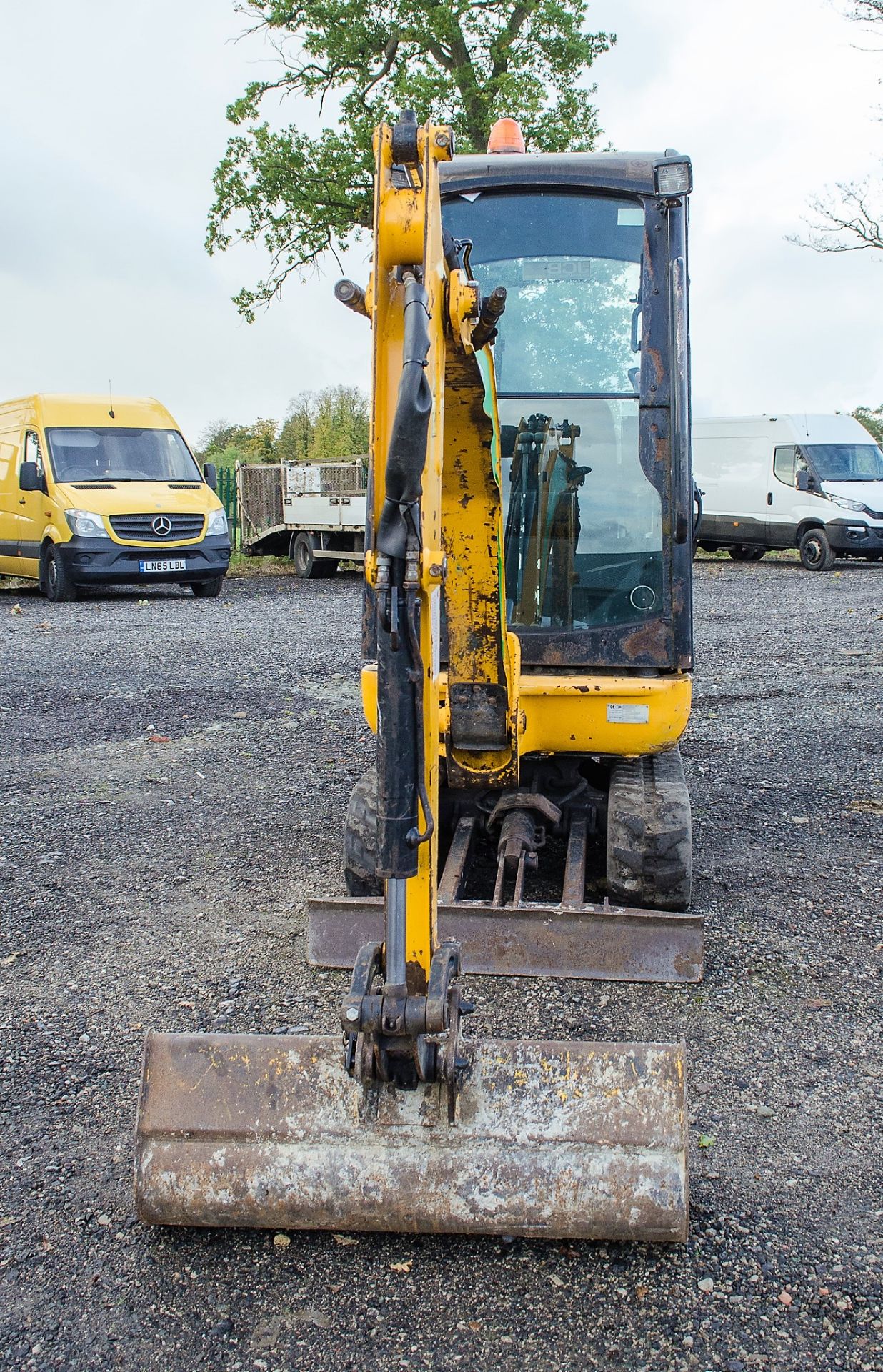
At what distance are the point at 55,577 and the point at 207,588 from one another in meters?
2.02

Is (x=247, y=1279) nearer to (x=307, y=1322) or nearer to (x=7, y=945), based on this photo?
(x=307, y=1322)

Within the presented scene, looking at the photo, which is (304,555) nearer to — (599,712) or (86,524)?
(86,524)

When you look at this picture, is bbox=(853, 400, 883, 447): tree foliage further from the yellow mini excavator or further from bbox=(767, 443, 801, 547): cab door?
the yellow mini excavator

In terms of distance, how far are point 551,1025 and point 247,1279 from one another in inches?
52.4

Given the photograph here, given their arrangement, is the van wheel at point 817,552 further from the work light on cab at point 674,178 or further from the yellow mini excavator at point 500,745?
the work light on cab at point 674,178

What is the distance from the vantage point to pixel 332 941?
13.1ft

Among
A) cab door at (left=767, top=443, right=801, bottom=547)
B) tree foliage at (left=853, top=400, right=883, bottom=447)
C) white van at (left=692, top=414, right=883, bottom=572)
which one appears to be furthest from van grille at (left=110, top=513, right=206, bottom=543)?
tree foliage at (left=853, top=400, right=883, bottom=447)

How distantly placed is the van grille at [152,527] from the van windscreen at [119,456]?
2.82ft

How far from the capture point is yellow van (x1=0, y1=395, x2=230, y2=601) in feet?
47.5

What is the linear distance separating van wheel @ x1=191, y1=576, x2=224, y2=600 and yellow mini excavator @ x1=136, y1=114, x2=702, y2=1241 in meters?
11.4

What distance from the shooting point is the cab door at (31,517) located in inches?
587

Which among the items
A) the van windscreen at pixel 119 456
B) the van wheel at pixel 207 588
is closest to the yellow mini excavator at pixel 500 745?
the van windscreen at pixel 119 456

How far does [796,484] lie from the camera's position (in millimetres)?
19125

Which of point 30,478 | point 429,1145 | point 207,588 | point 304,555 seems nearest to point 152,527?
point 207,588
